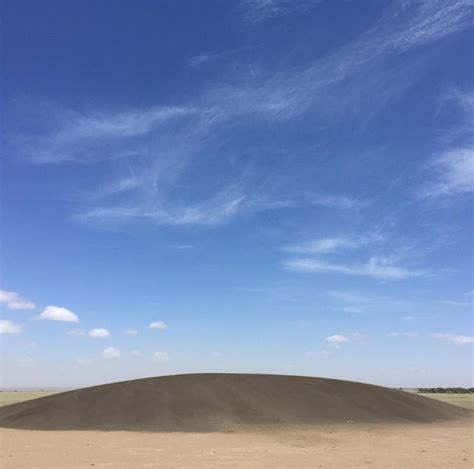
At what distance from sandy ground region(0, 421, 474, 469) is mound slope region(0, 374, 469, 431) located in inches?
89.1

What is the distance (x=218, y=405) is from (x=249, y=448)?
31.9 ft

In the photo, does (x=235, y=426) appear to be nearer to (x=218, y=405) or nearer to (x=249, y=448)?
(x=218, y=405)

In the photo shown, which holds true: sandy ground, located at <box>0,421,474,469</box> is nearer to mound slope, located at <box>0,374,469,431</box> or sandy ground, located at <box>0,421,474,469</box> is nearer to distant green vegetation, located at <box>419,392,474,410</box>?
mound slope, located at <box>0,374,469,431</box>

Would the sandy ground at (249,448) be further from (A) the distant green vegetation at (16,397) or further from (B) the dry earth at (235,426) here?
(A) the distant green vegetation at (16,397)

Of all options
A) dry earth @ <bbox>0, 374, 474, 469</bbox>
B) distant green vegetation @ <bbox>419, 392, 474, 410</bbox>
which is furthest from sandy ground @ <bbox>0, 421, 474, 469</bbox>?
distant green vegetation @ <bbox>419, 392, 474, 410</bbox>

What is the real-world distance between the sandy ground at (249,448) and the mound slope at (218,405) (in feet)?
7.43

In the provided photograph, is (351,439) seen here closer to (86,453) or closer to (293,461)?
(293,461)

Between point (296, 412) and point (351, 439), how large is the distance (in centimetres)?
702

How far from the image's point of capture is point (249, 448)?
18578 millimetres

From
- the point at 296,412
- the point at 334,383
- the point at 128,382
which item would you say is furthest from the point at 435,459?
the point at 128,382

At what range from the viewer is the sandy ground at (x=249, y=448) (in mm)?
15727

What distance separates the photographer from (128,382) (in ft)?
106

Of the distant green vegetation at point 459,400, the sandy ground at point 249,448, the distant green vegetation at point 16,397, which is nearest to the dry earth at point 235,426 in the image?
the sandy ground at point 249,448

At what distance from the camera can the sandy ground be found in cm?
1573
